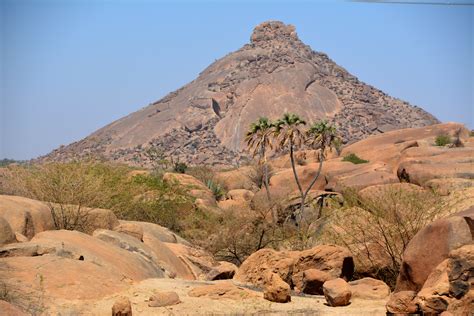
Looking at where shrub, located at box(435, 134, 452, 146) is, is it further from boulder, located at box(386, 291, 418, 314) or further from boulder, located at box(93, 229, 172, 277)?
boulder, located at box(386, 291, 418, 314)

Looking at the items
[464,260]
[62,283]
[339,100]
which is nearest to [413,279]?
[464,260]

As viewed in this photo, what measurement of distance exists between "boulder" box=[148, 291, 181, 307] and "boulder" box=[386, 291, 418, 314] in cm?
317

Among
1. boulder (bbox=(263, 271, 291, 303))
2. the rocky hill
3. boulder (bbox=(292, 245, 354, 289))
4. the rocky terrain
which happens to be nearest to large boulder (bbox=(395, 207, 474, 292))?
the rocky terrain

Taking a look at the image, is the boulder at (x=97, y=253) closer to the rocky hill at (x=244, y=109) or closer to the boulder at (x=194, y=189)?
the boulder at (x=194, y=189)

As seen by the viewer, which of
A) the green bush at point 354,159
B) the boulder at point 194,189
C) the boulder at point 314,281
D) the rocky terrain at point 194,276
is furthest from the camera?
the green bush at point 354,159

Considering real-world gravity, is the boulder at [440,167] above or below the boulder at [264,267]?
above

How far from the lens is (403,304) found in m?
8.67

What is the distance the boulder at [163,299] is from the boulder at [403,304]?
3169 mm

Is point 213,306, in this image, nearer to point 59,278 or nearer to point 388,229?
point 59,278

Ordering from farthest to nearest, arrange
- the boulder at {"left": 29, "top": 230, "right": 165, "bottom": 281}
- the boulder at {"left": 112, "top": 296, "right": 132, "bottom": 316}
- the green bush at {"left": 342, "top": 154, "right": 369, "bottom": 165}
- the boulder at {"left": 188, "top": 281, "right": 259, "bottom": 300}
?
the green bush at {"left": 342, "top": 154, "right": 369, "bottom": 165} → the boulder at {"left": 29, "top": 230, "right": 165, "bottom": 281} → the boulder at {"left": 188, "top": 281, "right": 259, "bottom": 300} → the boulder at {"left": 112, "top": 296, "right": 132, "bottom": 316}

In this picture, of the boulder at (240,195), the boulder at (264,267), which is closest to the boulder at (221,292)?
the boulder at (264,267)

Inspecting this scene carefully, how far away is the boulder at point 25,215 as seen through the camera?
1205cm

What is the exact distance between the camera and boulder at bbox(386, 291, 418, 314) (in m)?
8.56

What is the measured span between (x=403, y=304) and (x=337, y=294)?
1524 mm
